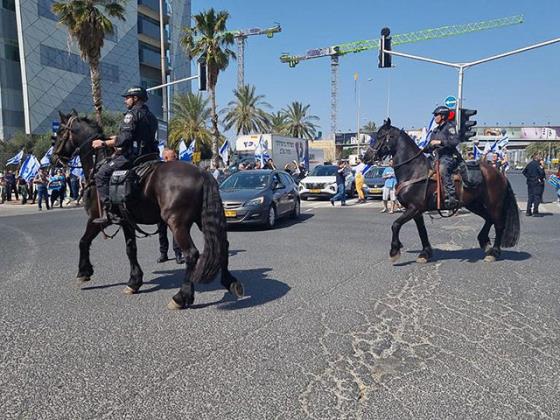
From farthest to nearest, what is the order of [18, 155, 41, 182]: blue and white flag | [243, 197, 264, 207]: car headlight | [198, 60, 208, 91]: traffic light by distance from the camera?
[198, 60, 208, 91]: traffic light → [18, 155, 41, 182]: blue and white flag → [243, 197, 264, 207]: car headlight

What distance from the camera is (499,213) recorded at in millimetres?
7504

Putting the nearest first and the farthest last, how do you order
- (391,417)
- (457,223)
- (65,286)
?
(391,417) → (65,286) → (457,223)

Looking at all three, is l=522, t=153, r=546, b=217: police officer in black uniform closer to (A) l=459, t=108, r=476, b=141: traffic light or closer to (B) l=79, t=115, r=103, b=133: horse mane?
(A) l=459, t=108, r=476, b=141: traffic light

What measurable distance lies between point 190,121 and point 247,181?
3433 centimetres

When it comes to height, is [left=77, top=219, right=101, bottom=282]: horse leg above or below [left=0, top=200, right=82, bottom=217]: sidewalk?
above

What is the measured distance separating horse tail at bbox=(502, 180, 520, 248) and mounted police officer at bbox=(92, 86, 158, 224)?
A: 593cm

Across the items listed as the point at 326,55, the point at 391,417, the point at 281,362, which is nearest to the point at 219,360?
the point at 281,362

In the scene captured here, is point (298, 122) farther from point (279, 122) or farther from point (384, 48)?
point (384, 48)

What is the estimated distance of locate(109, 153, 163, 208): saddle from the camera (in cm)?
506

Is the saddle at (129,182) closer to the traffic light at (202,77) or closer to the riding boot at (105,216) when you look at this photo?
the riding boot at (105,216)

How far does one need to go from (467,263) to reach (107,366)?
228 inches

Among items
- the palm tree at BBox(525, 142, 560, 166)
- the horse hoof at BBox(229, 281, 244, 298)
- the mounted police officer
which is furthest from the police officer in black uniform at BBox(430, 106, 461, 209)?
the palm tree at BBox(525, 142, 560, 166)

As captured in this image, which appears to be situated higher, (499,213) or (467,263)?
(499,213)

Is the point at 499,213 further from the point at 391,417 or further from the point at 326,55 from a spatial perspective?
the point at 326,55
